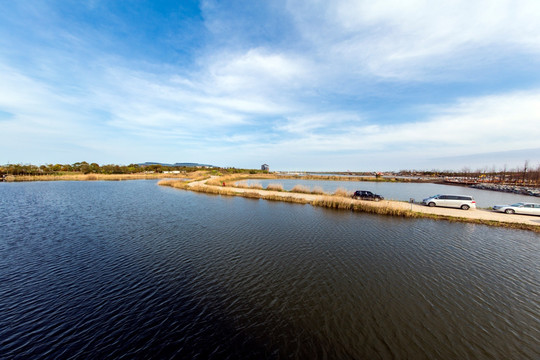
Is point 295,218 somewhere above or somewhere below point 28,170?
below

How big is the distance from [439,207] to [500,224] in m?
9.10

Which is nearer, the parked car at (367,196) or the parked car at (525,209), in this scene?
the parked car at (525,209)

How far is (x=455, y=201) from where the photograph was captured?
2873 cm

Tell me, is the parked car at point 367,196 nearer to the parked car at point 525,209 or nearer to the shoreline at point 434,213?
the shoreline at point 434,213

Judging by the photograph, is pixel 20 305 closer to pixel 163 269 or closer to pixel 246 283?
pixel 163 269

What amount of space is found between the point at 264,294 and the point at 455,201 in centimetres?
3425

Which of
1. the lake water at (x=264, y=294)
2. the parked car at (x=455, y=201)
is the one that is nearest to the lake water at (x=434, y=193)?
the parked car at (x=455, y=201)

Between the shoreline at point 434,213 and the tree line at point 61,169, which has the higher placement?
the tree line at point 61,169

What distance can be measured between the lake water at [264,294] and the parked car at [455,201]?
11061 millimetres

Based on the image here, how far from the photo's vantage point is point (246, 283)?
1018cm

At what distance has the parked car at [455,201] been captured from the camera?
28.1 m

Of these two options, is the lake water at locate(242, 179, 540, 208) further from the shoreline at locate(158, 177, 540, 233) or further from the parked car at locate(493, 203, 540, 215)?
the shoreline at locate(158, 177, 540, 233)

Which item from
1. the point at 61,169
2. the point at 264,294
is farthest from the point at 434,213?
the point at 61,169

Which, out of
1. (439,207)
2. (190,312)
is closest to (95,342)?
(190,312)
